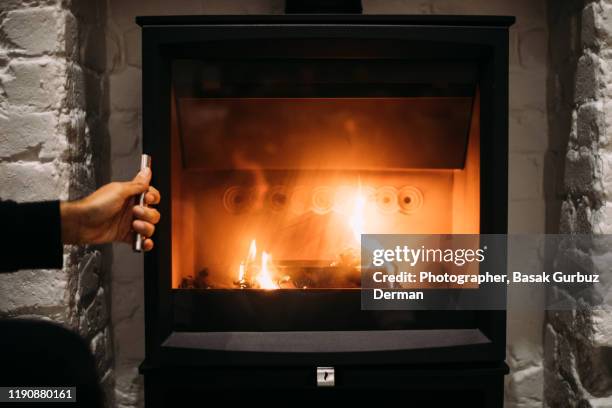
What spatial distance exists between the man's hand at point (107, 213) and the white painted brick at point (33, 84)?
0.23 meters

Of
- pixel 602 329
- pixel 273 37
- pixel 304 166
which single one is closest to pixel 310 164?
pixel 304 166

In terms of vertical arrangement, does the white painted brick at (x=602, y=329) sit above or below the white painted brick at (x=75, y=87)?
below

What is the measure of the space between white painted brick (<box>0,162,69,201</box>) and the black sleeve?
0.15 m

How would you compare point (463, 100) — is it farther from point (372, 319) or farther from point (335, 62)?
point (372, 319)

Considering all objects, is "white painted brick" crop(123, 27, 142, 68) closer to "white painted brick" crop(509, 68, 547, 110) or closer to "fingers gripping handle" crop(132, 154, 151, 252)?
"fingers gripping handle" crop(132, 154, 151, 252)

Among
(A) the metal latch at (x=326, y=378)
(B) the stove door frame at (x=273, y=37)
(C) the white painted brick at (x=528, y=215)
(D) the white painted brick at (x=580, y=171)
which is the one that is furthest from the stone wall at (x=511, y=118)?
(A) the metal latch at (x=326, y=378)

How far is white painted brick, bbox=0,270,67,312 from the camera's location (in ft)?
3.27

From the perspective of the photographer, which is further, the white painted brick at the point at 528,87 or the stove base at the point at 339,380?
the white painted brick at the point at 528,87

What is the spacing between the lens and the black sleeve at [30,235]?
827mm

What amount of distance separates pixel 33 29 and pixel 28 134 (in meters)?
Result: 0.20

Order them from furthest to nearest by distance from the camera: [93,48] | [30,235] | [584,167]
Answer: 1. [93,48]
2. [584,167]
3. [30,235]

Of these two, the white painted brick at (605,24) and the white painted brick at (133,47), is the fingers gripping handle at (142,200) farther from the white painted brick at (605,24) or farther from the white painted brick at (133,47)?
the white painted brick at (605,24)

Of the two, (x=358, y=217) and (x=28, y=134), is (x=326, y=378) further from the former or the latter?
(x=28, y=134)

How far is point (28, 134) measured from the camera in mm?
990
